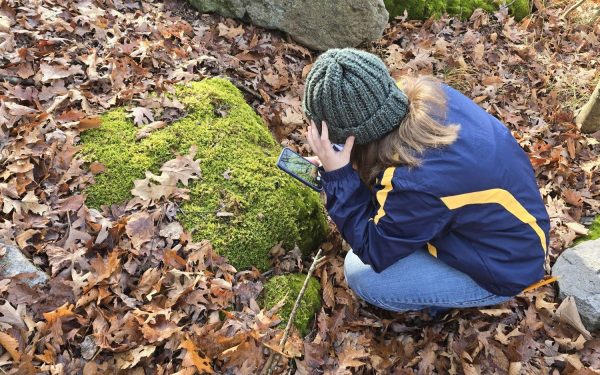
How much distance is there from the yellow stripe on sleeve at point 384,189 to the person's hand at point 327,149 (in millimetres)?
257

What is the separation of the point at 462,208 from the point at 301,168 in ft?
3.76

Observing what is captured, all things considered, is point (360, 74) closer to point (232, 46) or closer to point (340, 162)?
point (340, 162)

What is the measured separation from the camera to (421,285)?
3.08 m

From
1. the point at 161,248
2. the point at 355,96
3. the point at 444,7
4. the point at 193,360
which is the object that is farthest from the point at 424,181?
the point at 444,7

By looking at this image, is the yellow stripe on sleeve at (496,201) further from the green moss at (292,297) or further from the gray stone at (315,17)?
the gray stone at (315,17)

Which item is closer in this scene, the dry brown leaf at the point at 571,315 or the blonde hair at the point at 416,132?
the blonde hair at the point at 416,132

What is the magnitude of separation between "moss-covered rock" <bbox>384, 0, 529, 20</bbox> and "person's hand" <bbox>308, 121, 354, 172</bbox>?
14.6ft

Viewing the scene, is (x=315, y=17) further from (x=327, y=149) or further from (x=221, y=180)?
(x=327, y=149)

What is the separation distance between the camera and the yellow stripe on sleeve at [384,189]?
2.53 metres

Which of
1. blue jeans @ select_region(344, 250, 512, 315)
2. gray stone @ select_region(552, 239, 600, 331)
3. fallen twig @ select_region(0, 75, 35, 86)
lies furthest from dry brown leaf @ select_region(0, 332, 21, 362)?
gray stone @ select_region(552, 239, 600, 331)

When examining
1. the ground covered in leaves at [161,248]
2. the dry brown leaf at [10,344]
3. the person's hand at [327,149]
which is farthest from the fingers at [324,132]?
the dry brown leaf at [10,344]

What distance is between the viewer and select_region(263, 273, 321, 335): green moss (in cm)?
313

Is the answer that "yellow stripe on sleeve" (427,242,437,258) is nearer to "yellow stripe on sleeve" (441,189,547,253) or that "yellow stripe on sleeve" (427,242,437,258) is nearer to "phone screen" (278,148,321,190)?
"yellow stripe on sleeve" (441,189,547,253)

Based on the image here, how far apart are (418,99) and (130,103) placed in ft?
7.71
